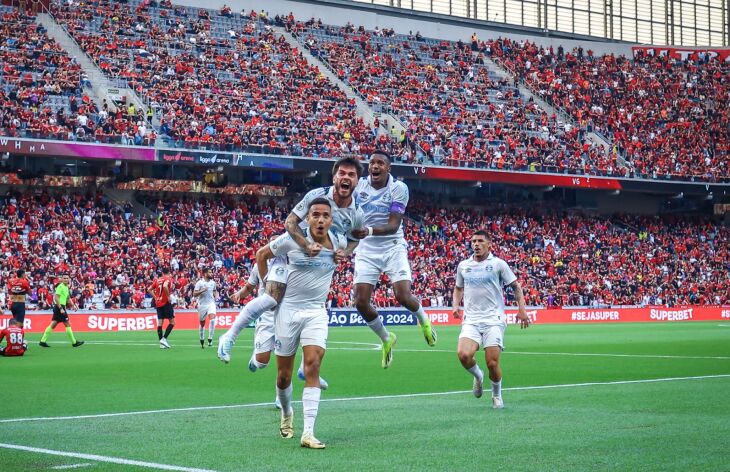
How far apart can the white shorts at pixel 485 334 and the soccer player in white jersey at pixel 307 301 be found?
4.18 m

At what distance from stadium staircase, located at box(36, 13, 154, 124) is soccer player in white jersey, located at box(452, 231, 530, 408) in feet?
124

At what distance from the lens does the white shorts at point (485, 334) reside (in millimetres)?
14078

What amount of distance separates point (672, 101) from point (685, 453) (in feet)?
212

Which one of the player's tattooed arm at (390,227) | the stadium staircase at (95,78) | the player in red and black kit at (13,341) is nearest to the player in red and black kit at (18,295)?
the player in red and black kit at (13,341)

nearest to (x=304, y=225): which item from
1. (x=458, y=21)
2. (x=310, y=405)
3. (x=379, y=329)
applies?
(x=310, y=405)

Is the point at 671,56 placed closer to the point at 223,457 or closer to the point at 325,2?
the point at 325,2

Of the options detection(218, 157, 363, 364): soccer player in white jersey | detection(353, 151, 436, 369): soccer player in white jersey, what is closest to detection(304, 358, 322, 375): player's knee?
detection(218, 157, 363, 364): soccer player in white jersey

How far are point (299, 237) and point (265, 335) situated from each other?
3.75 metres

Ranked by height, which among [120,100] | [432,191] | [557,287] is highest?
[120,100]

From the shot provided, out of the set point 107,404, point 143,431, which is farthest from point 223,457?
point 107,404

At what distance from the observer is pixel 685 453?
9.45 metres

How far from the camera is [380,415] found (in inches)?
504

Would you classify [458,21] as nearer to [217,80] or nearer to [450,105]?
[450,105]

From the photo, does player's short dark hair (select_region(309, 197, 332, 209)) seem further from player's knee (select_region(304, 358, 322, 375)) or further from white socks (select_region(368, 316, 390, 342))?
white socks (select_region(368, 316, 390, 342))
